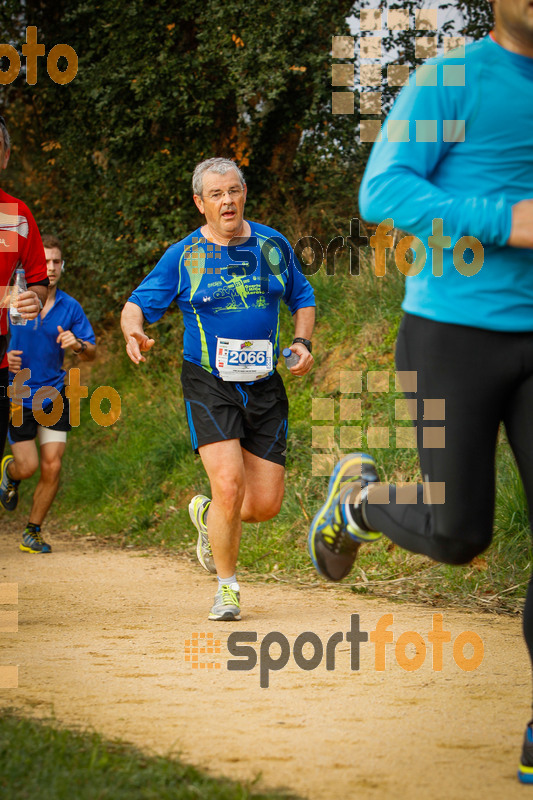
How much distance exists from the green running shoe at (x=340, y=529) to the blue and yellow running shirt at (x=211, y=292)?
5.41 feet

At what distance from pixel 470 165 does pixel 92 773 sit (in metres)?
2.07

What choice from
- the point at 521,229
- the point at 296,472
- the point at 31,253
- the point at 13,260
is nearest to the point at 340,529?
the point at 521,229

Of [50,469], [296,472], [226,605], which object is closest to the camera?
[226,605]

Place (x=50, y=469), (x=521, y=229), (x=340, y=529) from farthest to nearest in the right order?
(x=50, y=469), (x=340, y=529), (x=521, y=229)

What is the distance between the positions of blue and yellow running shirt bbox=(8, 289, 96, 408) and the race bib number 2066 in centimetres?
353

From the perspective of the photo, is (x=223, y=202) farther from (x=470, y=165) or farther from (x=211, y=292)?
(x=470, y=165)

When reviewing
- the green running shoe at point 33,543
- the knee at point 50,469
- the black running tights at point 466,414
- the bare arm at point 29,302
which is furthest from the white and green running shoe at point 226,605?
the knee at point 50,469

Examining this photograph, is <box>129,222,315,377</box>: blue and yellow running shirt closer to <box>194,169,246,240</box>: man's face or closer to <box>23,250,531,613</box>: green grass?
<box>194,169,246,240</box>: man's face

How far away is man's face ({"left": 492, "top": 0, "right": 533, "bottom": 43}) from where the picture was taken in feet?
8.77

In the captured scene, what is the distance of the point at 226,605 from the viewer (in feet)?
17.2

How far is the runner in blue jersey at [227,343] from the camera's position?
5227 mm

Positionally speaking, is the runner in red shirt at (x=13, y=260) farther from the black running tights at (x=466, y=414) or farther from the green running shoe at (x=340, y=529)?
the black running tights at (x=466, y=414)

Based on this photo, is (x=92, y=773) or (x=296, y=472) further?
(x=296, y=472)

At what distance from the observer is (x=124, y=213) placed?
11.8m
